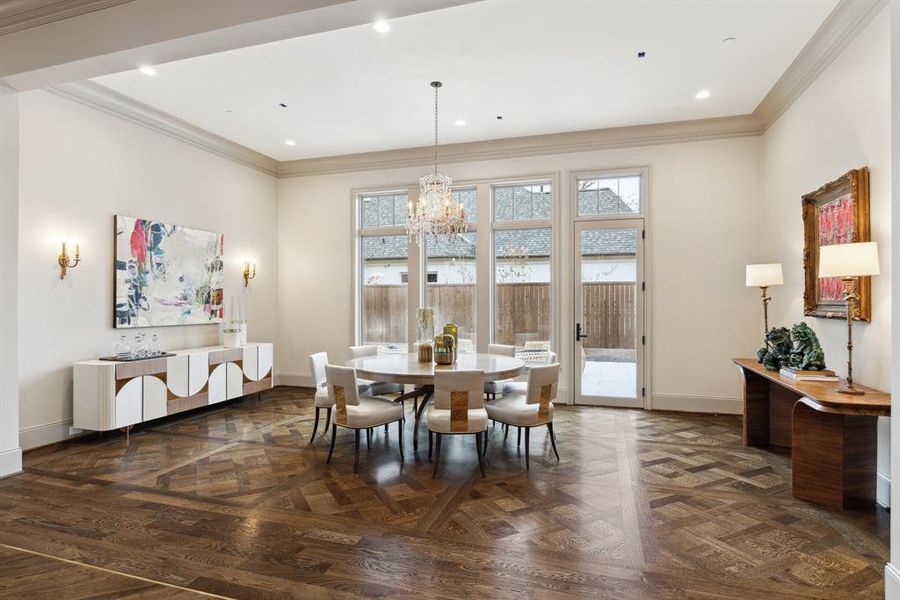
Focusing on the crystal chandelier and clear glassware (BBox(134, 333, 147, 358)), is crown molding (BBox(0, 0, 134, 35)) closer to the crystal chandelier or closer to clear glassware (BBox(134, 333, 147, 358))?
the crystal chandelier

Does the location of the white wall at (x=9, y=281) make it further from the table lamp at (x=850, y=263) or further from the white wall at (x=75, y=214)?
the table lamp at (x=850, y=263)

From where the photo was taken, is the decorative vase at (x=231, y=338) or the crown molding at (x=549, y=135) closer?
the crown molding at (x=549, y=135)

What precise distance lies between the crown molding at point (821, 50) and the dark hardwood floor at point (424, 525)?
323 centimetres

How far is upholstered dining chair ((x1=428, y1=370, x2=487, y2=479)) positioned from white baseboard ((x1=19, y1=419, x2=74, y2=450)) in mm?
3515

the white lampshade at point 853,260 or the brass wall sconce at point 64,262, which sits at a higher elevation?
the brass wall sconce at point 64,262

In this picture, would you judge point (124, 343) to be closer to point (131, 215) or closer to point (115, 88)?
point (131, 215)

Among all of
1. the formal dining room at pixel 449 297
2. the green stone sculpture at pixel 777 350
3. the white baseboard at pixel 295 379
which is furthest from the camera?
the white baseboard at pixel 295 379

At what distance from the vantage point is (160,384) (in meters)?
4.74

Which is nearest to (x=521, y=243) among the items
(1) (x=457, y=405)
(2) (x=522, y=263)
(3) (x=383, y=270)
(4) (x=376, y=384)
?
(2) (x=522, y=263)

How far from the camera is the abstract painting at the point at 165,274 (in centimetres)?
489

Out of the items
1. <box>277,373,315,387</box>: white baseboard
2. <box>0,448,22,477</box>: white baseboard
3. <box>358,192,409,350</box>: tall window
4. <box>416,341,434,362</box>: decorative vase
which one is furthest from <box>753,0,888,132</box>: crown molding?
<box>0,448,22,477</box>: white baseboard

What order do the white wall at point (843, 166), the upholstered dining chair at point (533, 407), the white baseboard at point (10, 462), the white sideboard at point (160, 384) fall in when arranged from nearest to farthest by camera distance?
the white wall at point (843, 166) → the white baseboard at point (10, 462) → the upholstered dining chair at point (533, 407) → the white sideboard at point (160, 384)

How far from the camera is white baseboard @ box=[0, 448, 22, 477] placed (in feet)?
11.4

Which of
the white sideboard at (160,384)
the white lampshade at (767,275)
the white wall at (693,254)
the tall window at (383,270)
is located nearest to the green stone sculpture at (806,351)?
the white lampshade at (767,275)
